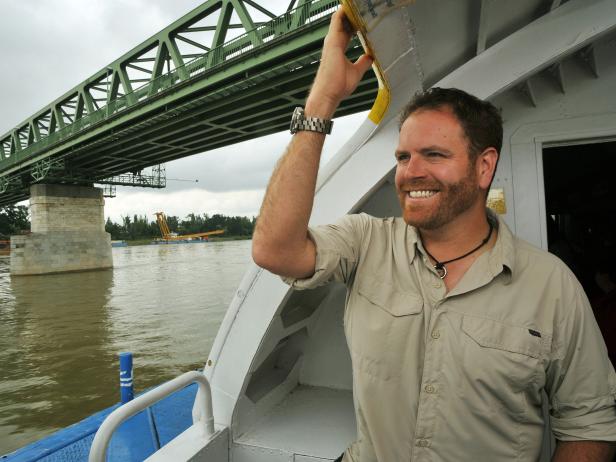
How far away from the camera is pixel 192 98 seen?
53.7 ft

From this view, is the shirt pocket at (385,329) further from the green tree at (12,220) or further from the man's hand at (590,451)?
the green tree at (12,220)

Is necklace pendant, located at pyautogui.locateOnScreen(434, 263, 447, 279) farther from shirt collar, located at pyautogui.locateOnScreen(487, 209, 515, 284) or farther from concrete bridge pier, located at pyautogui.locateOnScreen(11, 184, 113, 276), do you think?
concrete bridge pier, located at pyautogui.locateOnScreen(11, 184, 113, 276)

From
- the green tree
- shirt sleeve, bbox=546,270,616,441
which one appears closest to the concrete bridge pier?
shirt sleeve, bbox=546,270,616,441

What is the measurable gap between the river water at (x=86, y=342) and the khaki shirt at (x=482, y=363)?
250 inches

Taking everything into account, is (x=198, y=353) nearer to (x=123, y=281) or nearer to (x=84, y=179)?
(x=123, y=281)

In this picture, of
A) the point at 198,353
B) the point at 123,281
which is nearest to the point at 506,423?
the point at 198,353

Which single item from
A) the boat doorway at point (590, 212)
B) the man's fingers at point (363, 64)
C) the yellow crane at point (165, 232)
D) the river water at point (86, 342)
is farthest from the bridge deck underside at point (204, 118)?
the yellow crane at point (165, 232)

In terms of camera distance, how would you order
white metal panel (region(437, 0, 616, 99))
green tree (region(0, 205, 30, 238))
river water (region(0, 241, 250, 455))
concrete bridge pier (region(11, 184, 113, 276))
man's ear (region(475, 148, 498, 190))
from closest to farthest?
man's ear (region(475, 148, 498, 190)) → white metal panel (region(437, 0, 616, 99)) → river water (region(0, 241, 250, 455)) → concrete bridge pier (region(11, 184, 113, 276)) → green tree (region(0, 205, 30, 238))

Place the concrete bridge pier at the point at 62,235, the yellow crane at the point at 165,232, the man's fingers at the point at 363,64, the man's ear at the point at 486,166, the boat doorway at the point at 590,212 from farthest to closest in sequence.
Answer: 1. the yellow crane at the point at 165,232
2. the concrete bridge pier at the point at 62,235
3. the boat doorway at the point at 590,212
4. the man's fingers at the point at 363,64
5. the man's ear at the point at 486,166

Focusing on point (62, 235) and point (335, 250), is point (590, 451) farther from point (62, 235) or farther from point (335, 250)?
point (62, 235)

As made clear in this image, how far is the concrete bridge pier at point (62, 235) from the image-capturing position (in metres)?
26.5

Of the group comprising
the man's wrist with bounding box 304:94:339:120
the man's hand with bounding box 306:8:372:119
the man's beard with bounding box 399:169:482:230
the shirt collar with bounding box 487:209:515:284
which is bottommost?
the shirt collar with bounding box 487:209:515:284

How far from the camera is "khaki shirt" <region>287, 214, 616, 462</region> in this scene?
1.19 m

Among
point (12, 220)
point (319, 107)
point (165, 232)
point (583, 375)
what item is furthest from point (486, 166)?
point (165, 232)
